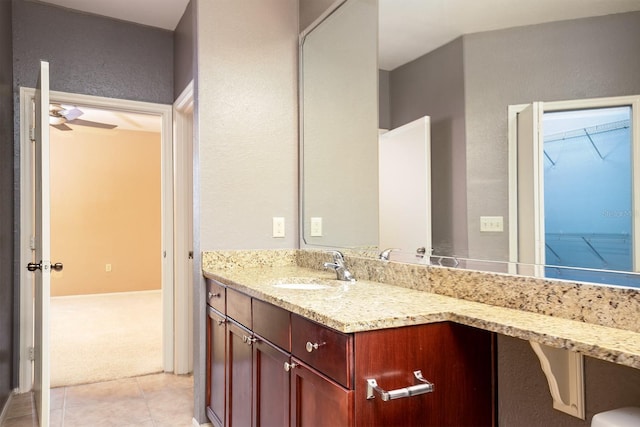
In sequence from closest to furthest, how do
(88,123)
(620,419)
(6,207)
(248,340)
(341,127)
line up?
(620,419) < (248,340) < (341,127) < (6,207) < (88,123)

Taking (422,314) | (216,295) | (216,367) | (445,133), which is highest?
(445,133)

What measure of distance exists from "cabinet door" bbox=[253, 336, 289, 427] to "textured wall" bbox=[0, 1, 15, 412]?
5.53ft

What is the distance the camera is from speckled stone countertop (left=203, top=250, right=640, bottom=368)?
0.92 meters

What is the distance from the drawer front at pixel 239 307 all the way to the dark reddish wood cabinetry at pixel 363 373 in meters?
0.06

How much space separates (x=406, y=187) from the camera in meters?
1.82

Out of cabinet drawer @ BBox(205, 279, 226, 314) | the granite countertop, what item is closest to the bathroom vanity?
the granite countertop

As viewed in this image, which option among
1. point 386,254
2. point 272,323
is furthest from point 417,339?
point 386,254

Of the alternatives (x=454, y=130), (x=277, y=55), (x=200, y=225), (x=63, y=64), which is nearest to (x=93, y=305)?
(x=63, y=64)

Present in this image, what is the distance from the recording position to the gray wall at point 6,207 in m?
2.45

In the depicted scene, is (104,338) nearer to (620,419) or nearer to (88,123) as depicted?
Result: (88,123)

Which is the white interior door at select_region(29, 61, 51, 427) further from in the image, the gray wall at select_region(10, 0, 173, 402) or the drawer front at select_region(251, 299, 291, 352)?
the drawer front at select_region(251, 299, 291, 352)

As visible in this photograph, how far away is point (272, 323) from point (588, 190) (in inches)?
41.8

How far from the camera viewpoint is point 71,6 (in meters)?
2.82

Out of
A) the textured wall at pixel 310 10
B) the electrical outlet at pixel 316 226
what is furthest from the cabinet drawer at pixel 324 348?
the textured wall at pixel 310 10
